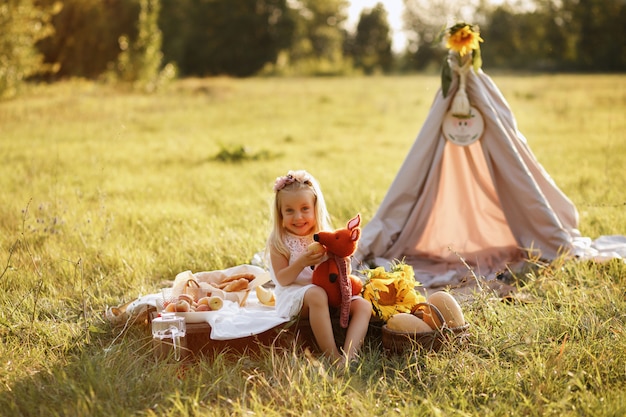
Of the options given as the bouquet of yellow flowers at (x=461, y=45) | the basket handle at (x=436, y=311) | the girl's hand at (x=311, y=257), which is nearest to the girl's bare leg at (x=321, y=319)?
the girl's hand at (x=311, y=257)

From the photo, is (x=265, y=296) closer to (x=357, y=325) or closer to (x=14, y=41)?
(x=357, y=325)

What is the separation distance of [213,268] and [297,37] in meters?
32.5

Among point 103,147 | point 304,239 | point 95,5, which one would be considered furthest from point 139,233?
point 95,5

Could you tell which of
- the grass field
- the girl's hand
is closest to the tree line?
the grass field

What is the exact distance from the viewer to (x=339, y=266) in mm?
3502

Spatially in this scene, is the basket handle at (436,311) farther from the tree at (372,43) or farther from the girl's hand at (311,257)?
the tree at (372,43)

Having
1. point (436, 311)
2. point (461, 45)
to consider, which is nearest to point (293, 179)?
→ point (436, 311)

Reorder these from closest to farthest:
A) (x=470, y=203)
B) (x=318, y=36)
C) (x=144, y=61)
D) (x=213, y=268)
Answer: (x=213, y=268)
(x=470, y=203)
(x=144, y=61)
(x=318, y=36)

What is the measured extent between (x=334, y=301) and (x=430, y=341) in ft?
1.62

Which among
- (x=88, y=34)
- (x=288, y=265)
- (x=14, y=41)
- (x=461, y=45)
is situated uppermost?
(x=88, y=34)

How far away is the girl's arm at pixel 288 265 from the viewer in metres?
3.52

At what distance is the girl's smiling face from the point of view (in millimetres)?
3641

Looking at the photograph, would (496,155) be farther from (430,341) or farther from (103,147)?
(103,147)

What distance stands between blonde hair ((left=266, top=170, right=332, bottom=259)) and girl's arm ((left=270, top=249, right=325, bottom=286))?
3cm
